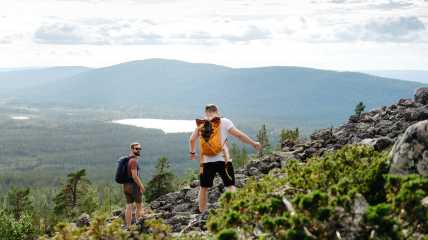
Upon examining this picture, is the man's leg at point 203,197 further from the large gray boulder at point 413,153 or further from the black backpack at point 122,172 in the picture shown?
the large gray boulder at point 413,153

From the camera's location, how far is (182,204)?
2944cm

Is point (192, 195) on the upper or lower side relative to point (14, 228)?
upper

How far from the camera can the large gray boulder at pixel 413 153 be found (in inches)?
545

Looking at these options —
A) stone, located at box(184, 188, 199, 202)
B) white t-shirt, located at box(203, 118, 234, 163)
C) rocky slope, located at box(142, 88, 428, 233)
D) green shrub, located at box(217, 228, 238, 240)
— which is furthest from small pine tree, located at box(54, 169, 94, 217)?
green shrub, located at box(217, 228, 238, 240)

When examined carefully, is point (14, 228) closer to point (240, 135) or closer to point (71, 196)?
point (71, 196)

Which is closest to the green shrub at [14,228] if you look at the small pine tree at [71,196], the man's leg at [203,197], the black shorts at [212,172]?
the small pine tree at [71,196]

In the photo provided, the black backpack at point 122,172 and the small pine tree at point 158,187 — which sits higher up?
the black backpack at point 122,172

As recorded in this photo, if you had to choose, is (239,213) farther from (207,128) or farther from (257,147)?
(257,147)

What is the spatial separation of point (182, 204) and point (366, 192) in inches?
673

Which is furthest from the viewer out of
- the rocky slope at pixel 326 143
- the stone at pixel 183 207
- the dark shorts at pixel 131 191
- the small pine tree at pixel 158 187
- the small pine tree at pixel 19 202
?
the small pine tree at pixel 19 202

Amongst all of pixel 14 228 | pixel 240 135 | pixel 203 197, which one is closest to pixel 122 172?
pixel 203 197

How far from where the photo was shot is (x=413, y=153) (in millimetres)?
14031

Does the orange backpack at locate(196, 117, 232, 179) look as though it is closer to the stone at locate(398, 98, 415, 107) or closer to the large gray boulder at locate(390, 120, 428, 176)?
the large gray boulder at locate(390, 120, 428, 176)

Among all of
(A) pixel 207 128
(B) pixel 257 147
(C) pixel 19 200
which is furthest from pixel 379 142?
(C) pixel 19 200
